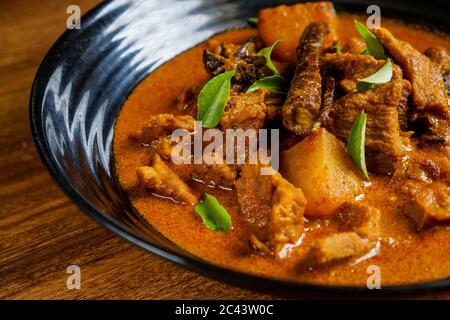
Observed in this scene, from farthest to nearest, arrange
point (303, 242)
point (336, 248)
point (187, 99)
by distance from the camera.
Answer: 1. point (187, 99)
2. point (303, 242)
3. point (336, 248)

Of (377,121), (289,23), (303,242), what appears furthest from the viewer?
(289,23)

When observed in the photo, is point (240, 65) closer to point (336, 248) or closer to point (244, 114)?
point (244, 114)

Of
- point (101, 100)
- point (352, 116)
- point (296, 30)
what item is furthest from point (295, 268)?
point (296, 30)

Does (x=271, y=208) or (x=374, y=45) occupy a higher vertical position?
(x=374, y=45)

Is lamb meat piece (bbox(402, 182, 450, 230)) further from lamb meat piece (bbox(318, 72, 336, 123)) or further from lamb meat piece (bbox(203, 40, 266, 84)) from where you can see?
lamb meat piece (bbox(203, 40, 266, 84))

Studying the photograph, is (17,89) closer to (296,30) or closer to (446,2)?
(296,30)

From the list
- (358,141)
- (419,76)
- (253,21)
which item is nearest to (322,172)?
(358,141)

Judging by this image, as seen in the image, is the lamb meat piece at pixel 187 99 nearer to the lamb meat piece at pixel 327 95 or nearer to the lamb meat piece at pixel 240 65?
the lamb meat piece at pixel 240 65
